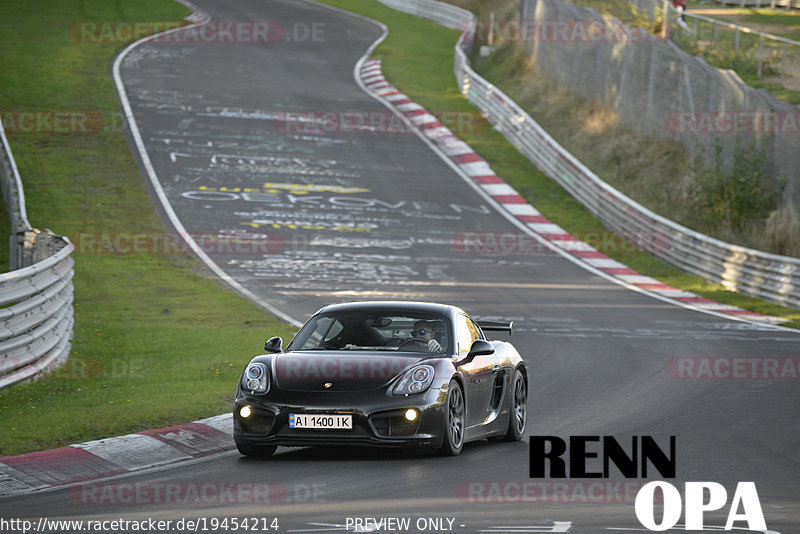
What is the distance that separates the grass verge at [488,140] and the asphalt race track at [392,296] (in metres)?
1.62

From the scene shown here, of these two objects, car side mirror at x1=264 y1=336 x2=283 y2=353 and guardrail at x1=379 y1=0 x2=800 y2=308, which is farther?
guardrail at x1=379 y1=0 x2=800 y2=308

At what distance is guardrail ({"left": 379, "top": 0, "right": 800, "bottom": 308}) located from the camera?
23.3 m

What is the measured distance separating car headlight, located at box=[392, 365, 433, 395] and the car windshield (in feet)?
2.30

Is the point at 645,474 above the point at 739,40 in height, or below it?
below

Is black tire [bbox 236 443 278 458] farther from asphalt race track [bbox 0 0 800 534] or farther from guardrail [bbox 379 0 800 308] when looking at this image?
guardrail [bbox 379 0 800 308]

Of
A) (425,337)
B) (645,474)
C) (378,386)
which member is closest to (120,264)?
(425,337)

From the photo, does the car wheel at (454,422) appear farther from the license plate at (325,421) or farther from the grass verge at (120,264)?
the grass verge at (120,264)

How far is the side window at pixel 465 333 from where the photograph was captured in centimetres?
1103

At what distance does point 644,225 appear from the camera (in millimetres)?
27844

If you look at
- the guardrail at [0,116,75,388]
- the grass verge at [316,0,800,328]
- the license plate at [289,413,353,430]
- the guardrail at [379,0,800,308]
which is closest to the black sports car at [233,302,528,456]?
the license plate at [289,413,353,430]

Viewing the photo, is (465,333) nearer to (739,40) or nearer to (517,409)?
(517,409)

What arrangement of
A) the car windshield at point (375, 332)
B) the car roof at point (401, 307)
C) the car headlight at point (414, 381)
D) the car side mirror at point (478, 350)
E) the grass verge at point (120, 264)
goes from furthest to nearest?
1. the grass verge at point (120, 264)
2. the car roof at point (401, 307)
3. the car windshield at point (375, 332)
4. the car side mirror at point (478, 350)
5. the car headlight at point (414, 381)

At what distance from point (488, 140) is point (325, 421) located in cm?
2884

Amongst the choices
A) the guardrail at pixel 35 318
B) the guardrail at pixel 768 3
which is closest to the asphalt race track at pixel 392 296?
the guardrail at pixel 35 318
